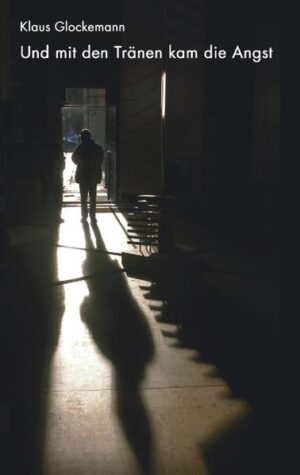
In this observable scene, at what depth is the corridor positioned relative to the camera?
3.00 meters

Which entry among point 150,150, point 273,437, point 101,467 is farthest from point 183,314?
point 150,150

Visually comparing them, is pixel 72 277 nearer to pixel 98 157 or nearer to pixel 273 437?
pixel 273 437

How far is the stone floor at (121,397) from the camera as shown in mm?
2977

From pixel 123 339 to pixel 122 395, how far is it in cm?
116

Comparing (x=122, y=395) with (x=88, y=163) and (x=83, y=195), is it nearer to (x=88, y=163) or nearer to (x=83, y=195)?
(x=88, y=163)

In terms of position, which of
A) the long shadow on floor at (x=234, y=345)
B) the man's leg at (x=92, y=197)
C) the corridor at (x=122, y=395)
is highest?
the man's leg at (x=92, y=197)

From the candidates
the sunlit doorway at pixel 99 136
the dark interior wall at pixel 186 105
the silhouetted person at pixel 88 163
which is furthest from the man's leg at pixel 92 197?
the sunlit doorway at pixel 99 136

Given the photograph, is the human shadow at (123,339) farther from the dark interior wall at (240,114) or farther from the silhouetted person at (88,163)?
the silhouetted person at (88,163)

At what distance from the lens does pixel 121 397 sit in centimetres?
373

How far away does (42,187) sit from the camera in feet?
39.1

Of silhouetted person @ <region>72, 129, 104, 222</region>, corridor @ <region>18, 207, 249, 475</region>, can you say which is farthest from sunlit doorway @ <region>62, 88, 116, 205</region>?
corridor @ <region>18, 207, 249, 475</region>

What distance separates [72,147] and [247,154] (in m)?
27.2

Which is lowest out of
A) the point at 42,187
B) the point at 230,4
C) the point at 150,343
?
the point at 150,343

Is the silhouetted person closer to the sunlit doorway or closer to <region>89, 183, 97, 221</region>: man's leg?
<region>89, 183, 97, 221</region>: man's leg
